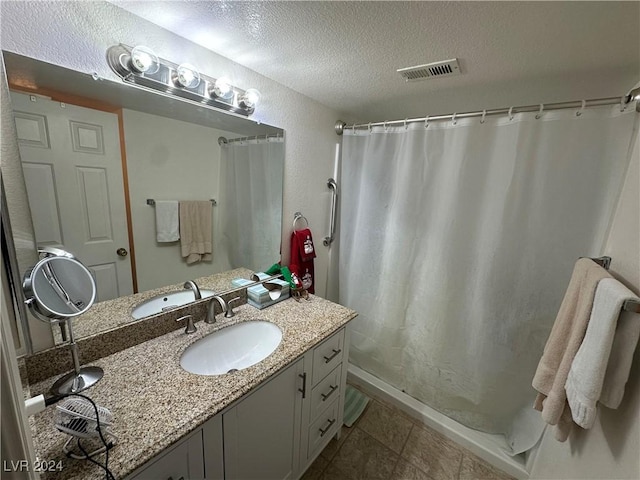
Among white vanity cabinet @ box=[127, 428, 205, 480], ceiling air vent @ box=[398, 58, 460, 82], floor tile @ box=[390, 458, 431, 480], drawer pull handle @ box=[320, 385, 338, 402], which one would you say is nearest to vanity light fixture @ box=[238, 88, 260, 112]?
ceiling air vent @ box=[398, 58, 460, 82]

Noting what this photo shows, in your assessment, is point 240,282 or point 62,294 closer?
point 62,294

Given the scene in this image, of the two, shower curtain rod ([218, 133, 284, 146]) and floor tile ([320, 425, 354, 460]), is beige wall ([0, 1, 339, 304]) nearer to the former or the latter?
shower curtain rod ([218, 133, 284, 146])

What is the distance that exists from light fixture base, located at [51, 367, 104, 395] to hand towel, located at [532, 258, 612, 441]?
1.62m

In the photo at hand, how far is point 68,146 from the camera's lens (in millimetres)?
→ 870

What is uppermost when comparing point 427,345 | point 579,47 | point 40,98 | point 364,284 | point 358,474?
point 579,47

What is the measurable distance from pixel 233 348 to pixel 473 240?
144 centimetres

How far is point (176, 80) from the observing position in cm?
107

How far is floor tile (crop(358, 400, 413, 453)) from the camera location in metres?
1.62

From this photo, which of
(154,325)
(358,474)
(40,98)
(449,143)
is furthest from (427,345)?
(40,98)

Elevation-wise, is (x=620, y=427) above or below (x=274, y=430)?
above

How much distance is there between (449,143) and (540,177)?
48 cm

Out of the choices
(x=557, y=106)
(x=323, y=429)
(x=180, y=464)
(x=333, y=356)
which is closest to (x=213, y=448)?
(x=180, y=464)

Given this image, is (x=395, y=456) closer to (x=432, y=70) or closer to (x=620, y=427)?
(x=620, y=427)

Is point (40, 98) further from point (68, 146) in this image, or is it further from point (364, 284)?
point (364, 284)
